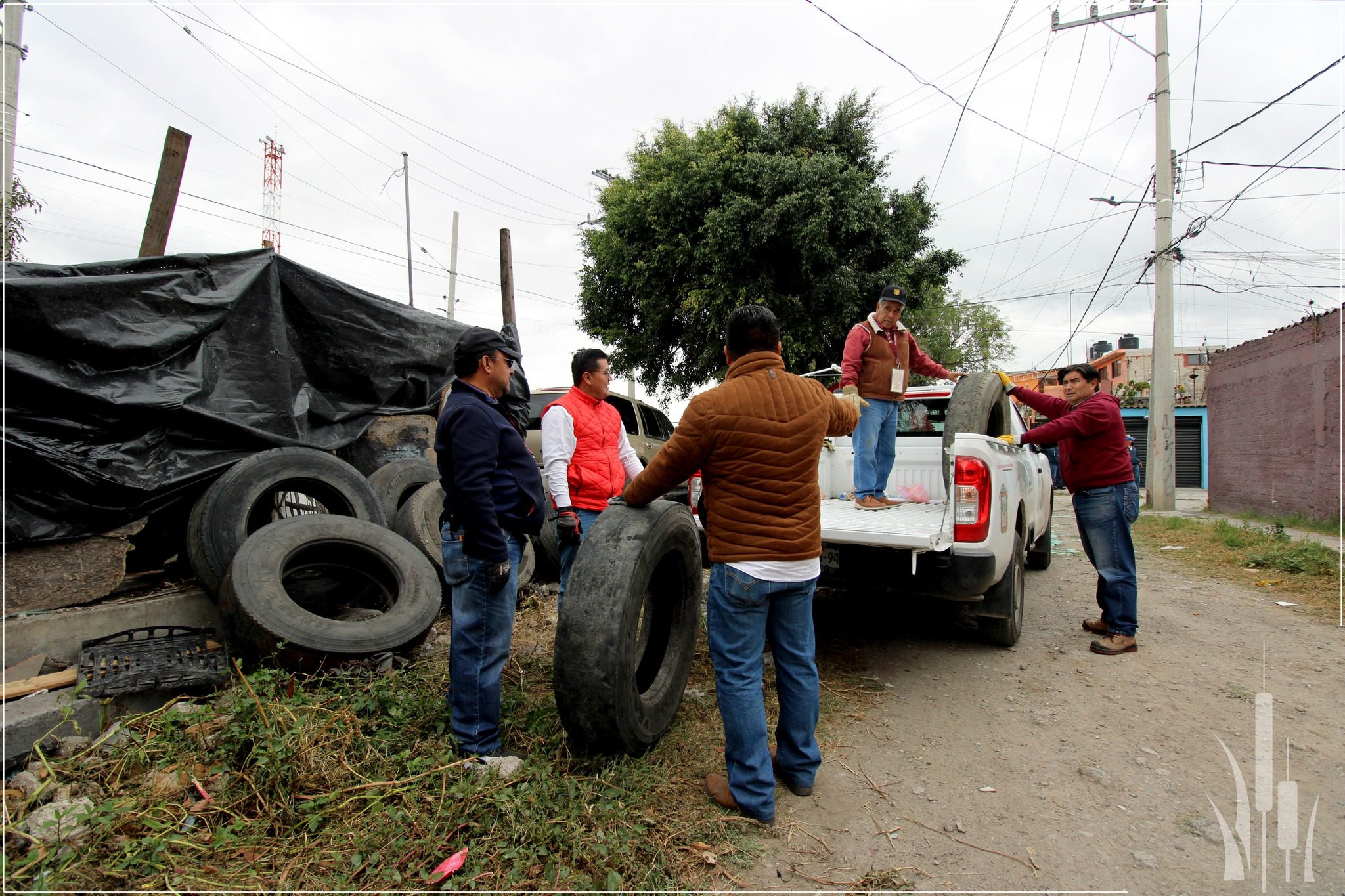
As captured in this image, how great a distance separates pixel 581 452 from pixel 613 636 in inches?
66.2

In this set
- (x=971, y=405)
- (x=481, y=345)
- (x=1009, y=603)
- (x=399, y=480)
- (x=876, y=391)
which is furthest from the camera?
(x=399, y=480)

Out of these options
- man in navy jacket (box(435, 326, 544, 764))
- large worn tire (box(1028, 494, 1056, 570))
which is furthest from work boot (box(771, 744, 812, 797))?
large worn tire (box(1028, 494, 1056, 570))

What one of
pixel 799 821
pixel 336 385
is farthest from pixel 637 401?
pixel 799 821

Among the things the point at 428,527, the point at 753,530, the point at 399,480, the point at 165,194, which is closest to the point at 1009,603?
the point at 753,530

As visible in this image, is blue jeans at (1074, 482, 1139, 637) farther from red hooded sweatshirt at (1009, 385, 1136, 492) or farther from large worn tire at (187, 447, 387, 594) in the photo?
large worn tire at (187, 447, 387, 594)

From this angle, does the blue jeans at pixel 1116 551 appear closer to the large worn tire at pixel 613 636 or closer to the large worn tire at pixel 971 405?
the large worn tire at pixel 971 405

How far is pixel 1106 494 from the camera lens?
479 centimetres

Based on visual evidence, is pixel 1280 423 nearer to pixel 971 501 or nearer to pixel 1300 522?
pixel 1300 522

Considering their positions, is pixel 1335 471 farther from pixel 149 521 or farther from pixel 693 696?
pixel 149 521

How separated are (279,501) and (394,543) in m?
1.46

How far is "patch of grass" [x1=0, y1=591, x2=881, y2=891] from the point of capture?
2025 millimetres

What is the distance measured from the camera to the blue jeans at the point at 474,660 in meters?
2.76

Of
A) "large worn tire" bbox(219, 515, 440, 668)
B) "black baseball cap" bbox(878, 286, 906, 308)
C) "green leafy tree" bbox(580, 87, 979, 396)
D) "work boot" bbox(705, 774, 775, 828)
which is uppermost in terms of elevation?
"green leafy tree" bbox(580, 87, 979, 396)

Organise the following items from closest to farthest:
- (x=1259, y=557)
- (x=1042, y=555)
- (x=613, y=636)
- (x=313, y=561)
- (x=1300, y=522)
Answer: (x=613, y=636)
(x=313, y=561)
(x=1042, y=555)
(x=1259, y=557)
(x=1300, y=522)
